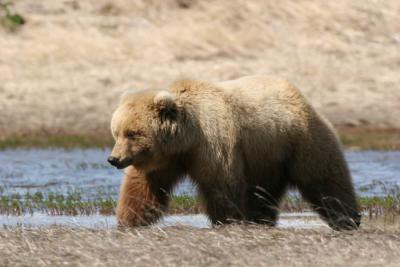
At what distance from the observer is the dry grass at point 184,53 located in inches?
979

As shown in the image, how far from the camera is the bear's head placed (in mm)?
9977

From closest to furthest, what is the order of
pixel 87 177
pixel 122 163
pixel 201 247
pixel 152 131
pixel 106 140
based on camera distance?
1. pixel 201 247
2. pixel 122 163
3. pixel 152 131
4. pixel 87 177
5. pixel 106 140

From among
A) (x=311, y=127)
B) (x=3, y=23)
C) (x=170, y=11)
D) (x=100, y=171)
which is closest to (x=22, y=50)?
(x=3, y=23)

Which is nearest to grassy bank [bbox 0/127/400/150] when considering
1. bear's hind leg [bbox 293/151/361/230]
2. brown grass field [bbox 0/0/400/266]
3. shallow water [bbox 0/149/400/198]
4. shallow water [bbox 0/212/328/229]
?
brown grass field [bbox 0/0/400/266]

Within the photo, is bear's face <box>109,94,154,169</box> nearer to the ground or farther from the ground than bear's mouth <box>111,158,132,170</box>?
farther from the ground

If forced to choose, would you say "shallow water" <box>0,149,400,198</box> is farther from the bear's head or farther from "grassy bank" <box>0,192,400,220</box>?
the bear's head

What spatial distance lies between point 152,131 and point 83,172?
29.0 feet

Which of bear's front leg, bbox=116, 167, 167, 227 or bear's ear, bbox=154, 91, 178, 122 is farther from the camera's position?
bear's front leg, bbox=116, 167, 167, 227

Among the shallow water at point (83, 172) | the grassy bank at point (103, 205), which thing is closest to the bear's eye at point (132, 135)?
the grassy bank at point (103, 205)

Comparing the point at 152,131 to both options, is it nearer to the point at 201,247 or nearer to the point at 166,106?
the point at 166,106

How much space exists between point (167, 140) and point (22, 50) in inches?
669

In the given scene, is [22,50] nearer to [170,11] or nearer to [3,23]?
[3,23]

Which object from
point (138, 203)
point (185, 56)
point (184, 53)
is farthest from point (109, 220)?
point (184, 53)

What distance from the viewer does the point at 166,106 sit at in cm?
997
